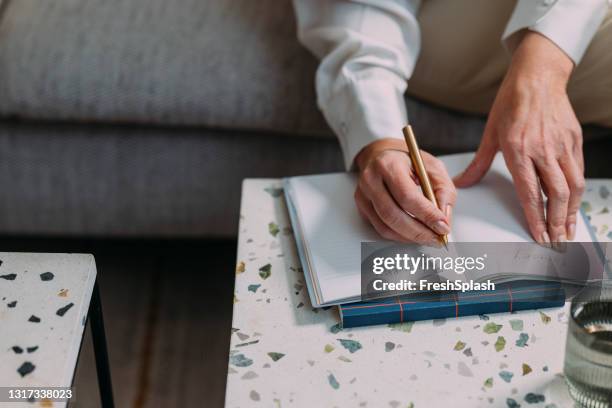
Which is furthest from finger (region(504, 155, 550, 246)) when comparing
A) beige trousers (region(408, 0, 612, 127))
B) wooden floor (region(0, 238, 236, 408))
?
wooden floor (region(0, 238, 236, 408))

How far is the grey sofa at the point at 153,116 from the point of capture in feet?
3.58

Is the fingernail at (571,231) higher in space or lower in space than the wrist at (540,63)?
lower

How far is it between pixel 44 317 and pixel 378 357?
0.27 m

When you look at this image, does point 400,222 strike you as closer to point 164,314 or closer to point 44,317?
point 44,317

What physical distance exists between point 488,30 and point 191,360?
0.64 meters

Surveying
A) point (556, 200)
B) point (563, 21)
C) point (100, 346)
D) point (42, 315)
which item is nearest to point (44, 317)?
point (42, 315)

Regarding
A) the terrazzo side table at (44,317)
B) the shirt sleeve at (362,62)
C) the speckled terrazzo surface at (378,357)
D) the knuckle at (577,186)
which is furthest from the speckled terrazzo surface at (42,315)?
the knuckle at (577,186)

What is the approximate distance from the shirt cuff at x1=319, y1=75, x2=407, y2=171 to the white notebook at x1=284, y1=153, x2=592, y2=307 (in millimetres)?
60

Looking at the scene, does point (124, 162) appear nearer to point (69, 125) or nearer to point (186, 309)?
point (69, 125)

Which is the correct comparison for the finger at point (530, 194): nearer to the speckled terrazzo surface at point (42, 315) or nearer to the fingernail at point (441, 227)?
the fingernail at point (441, 227)

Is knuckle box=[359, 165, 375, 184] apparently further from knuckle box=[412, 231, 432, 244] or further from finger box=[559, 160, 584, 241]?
finger box=[559, 160, 584, 241]

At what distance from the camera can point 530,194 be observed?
73 centimetres

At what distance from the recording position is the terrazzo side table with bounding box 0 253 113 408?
21.6 inches

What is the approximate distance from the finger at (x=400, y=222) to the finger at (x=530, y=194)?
107 mm
